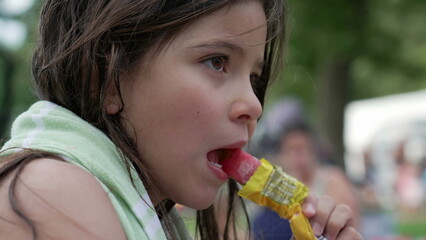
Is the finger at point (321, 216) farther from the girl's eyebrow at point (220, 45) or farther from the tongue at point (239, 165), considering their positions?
the girl's eyebrow at point (220, 45)

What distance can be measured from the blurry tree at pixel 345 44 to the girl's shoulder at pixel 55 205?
287 inches

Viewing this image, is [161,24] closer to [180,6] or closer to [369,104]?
[180,6]

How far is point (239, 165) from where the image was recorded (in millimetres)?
1647

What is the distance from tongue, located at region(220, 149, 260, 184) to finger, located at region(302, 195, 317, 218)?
0.73ft

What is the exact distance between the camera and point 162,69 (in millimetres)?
1477

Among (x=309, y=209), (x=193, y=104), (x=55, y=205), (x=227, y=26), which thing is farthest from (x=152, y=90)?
(x=309, y=209)

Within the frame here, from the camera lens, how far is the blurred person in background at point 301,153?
4.89 metres

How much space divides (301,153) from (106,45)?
386cm

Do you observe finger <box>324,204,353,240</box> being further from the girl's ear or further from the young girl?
the girl's ear

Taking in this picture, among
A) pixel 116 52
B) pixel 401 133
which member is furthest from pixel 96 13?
pixel 401 133

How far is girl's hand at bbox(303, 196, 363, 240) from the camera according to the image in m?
1.79

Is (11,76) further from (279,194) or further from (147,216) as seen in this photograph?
(147,216)

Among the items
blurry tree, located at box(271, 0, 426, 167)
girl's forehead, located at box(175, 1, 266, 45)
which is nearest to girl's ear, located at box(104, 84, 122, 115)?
girl's forehead, located at box(175, 1, 266, 45)

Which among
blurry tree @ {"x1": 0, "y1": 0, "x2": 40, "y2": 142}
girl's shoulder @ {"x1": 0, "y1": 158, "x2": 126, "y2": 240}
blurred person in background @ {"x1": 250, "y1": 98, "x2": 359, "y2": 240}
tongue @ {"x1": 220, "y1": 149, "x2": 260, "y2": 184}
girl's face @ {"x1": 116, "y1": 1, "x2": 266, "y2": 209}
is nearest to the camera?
girl's shoulder @ {"x1": 0, "y1": 158, "x2": 126, "y2": 240}
